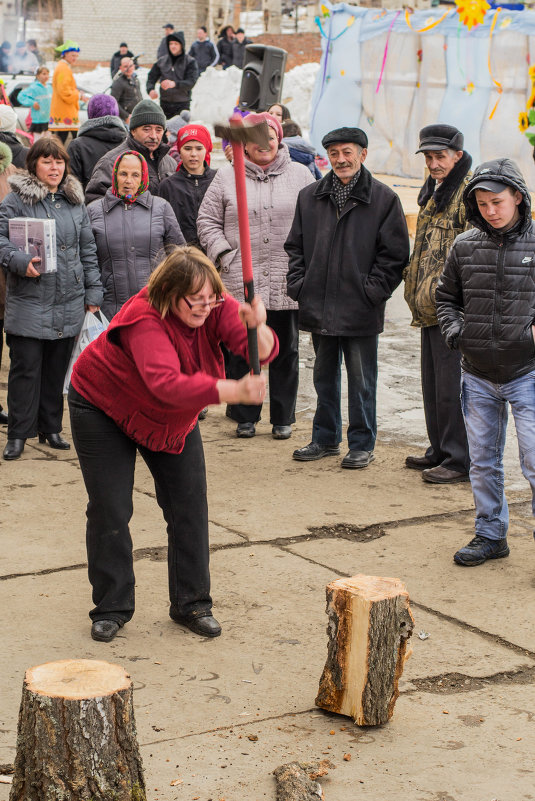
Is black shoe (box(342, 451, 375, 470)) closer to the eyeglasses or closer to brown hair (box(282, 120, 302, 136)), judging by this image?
the eyeglasses

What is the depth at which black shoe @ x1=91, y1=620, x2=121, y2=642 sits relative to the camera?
14.0 feet

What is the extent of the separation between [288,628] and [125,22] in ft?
149

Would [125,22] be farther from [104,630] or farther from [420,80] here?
[104,630]

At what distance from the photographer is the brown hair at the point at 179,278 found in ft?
12.3

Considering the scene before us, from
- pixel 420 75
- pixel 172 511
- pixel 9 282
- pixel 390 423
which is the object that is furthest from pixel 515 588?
pixel 420 75

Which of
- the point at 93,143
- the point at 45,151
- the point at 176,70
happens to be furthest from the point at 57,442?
→ the point at 176,70

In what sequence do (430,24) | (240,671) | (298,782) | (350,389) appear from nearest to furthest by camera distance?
(298,782), (240,671), (350,389), (430,24)

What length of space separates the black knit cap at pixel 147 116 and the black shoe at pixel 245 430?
2267 millimetres

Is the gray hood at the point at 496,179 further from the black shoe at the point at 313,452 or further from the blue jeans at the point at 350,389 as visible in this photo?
the black shoe at the point at 313,452

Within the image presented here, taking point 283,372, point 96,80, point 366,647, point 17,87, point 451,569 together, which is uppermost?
point 96,80

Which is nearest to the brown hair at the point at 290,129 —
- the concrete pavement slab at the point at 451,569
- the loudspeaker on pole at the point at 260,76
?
the loudspeaker on pole at the point at 260,76

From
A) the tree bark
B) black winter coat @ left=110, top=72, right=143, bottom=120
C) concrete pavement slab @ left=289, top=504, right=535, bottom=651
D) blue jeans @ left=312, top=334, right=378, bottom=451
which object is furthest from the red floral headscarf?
black winter coat @ left=110, top=72, right=143, bottom=120

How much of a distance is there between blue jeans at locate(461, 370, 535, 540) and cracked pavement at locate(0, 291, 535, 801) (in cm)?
26

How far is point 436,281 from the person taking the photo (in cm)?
630
